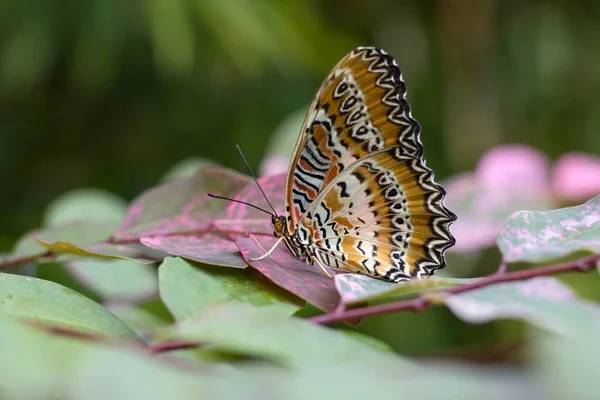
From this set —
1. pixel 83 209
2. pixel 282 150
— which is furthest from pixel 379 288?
pixel 83 209

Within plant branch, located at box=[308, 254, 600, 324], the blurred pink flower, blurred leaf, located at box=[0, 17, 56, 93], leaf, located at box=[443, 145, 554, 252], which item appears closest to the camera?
plant branch, located at box=[308, 254, 600, 324]

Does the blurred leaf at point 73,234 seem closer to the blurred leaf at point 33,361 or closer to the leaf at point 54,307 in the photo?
the leaf at point 54,307

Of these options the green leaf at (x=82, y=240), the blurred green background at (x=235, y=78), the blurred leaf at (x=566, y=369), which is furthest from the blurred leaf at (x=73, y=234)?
the blurred green background at (x=235, y=78)

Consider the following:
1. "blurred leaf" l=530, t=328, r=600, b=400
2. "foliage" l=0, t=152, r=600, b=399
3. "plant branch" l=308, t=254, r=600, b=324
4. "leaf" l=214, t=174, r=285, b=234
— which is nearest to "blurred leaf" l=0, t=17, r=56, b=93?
"foliage" l=0, t=152, r=600, b=399

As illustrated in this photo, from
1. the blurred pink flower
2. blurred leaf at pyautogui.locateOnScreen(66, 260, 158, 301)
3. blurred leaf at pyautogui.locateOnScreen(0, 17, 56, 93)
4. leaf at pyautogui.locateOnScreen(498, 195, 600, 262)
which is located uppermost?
the blurred pink flower

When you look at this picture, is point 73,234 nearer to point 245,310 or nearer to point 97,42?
point 245,310

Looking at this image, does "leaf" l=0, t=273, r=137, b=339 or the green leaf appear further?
the green leaf

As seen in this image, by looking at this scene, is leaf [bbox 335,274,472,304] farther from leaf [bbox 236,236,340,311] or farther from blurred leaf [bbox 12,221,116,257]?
blurred leaf [bbox 12,221,116,257]

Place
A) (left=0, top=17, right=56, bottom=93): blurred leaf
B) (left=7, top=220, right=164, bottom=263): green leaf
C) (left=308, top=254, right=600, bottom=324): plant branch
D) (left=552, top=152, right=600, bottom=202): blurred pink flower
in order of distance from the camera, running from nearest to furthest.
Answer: (left=308, top=254, right=600, bottom=324): plant branch, (left=7, top=220, right=164, bottom=263): green leaf, (left=552, top=152, right=600, bottom=202): blurred pink flower, (left=0, top=17, right=56, bottom=93): blurred leaf
